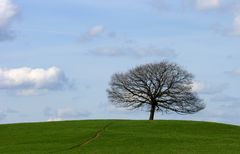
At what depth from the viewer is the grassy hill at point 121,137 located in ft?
158

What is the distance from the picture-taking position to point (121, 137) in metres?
56.4

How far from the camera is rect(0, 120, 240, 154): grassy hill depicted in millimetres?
48125

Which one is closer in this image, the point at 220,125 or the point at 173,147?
the point at 173,147

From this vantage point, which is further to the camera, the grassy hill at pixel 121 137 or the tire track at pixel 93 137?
the tire track at pixel 93 137

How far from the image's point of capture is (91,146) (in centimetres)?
5078

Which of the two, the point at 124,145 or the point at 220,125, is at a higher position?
the point at 220,125

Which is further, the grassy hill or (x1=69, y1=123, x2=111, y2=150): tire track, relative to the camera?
(x1=69, y1=123, x2=111, y2=150): tire track

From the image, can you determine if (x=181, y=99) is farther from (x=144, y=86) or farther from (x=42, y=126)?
(x=42, y=126)

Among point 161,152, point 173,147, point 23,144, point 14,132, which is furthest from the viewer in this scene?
point 14,132

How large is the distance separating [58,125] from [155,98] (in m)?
22.0

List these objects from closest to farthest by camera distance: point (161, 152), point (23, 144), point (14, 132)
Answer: point (161, 152)
point (23, 144)
point (14, 132)

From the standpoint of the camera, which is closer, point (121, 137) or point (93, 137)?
point (121, 137)

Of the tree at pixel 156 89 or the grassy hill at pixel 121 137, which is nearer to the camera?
the grassy hill at pixel 121 137

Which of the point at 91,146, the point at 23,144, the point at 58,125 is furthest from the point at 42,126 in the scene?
the point at 91,146
